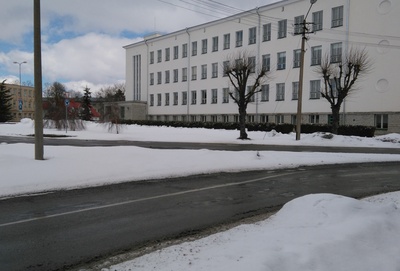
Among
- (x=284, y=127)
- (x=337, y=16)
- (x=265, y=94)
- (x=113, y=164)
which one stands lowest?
(x=113, y=164)

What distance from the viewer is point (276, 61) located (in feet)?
145

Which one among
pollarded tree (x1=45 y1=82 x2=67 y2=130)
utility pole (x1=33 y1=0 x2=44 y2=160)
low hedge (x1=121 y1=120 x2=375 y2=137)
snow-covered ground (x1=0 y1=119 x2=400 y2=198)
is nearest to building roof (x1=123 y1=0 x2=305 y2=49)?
low hedge (x1=121 y1=120 x2=375 y2=137)

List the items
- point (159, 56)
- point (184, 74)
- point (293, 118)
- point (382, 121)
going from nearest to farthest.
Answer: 1. point (382, 121)
2. point (293, 118)
3. point (184, 74)
4. point (159, 56)

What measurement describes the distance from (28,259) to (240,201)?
4530 millimetres

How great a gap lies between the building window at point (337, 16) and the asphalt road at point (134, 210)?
3122 cm

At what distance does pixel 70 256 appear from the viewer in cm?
452

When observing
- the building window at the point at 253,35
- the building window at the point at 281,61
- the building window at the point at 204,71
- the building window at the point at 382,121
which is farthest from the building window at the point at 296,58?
the building window at the point at 204,71

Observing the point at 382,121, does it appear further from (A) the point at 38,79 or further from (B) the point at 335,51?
(A) the point at 38,79

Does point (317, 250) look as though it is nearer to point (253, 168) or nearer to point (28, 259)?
point (28, 259)

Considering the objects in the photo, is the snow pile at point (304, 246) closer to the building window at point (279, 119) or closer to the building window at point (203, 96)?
the building window at point (279, 119)

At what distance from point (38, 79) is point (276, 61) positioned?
36.4m

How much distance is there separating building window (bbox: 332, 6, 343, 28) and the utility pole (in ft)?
113

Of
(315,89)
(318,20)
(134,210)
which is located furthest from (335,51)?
(134,210)

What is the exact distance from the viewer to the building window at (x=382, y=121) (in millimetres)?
35656
